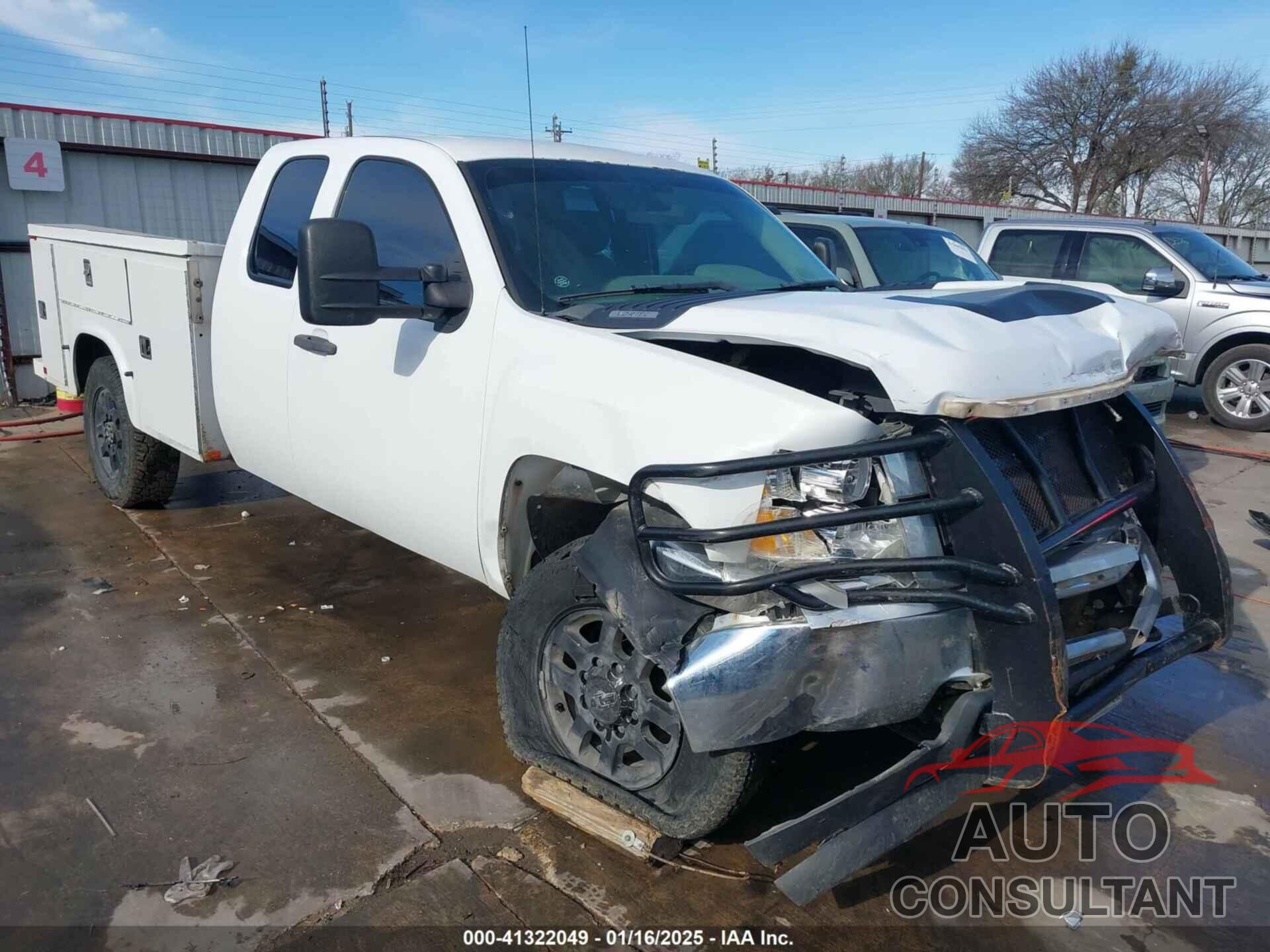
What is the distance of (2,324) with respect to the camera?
376 inches

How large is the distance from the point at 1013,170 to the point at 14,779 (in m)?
42.5

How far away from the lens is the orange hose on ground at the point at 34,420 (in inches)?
346

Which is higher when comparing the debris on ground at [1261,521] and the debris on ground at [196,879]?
the debris on ground at [1261,521]

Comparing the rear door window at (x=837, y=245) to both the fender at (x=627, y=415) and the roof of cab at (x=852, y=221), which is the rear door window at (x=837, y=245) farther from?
the fender at (x=627, y=415)

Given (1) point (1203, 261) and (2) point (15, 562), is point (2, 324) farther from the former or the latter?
(1) point (1203, 261)

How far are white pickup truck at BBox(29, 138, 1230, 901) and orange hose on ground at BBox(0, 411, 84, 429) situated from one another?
18.4 ft

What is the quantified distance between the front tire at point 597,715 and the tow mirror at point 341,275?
39.7 inches

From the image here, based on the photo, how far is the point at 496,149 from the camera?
382cm

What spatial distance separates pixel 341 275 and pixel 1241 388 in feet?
31.8

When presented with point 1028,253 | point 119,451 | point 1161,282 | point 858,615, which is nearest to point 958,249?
point 1028,253

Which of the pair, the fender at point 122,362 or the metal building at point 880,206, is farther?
the metal building at point 880,206

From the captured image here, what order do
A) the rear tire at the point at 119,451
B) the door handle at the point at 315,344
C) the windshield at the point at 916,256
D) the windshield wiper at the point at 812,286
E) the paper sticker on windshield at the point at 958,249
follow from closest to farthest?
1. the windshield wiper at the point at 812,286
2. the door handle at the point at 315,344
3. the rear tire at the point at 119,451
4. the windshield at the point at 916,256
5. the paper sticker on windshield at the point at 958,249

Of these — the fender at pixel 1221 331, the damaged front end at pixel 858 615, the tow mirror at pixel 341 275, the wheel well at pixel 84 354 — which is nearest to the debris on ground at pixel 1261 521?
the damaged front end at pixel 858 615

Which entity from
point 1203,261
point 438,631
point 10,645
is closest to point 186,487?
point 10,645
